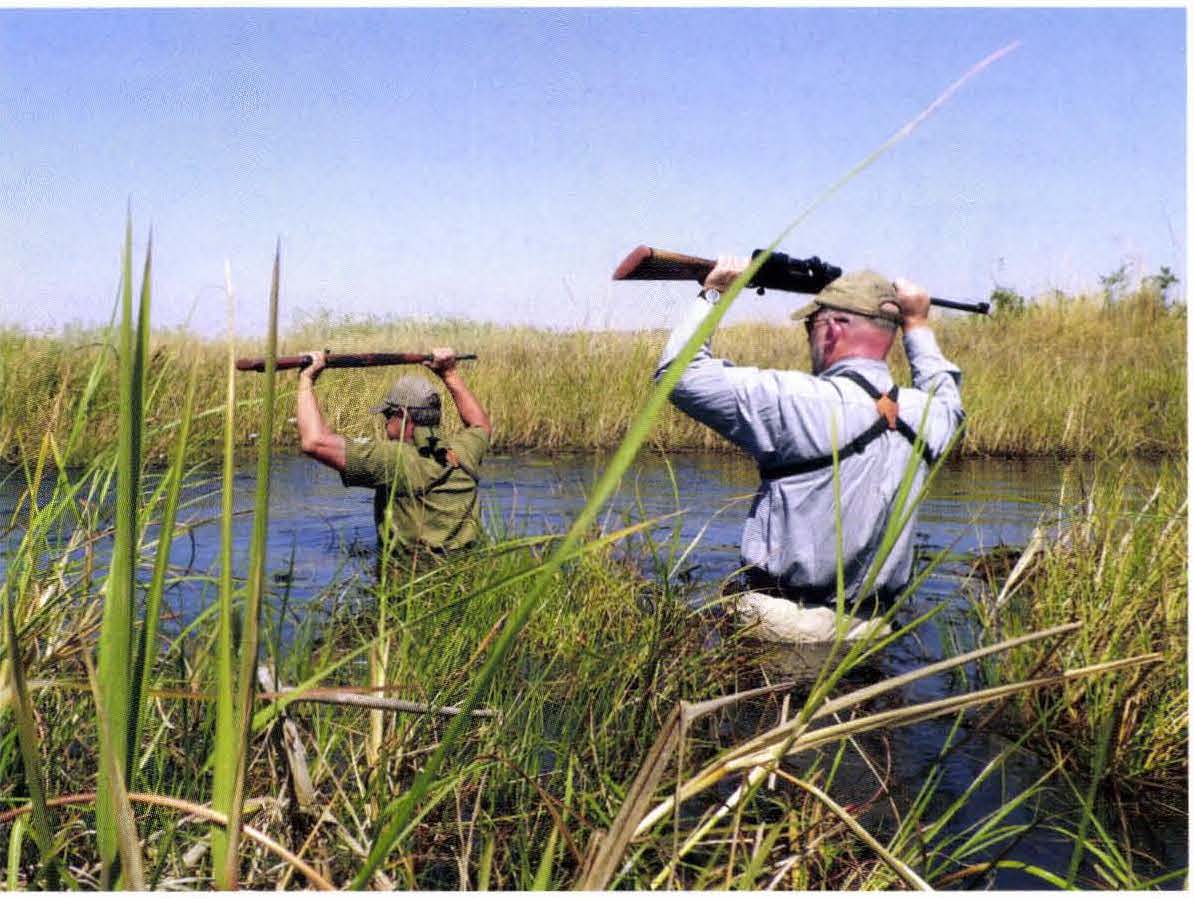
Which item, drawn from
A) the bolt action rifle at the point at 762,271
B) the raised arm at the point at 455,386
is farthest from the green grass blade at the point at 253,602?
the raised arm at the point at 455,386

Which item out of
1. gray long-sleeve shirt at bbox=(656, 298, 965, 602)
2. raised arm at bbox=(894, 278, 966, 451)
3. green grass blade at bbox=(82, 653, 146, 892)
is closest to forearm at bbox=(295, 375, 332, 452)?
gray long-sleeve shirt at bbox=(656, 298, 965, 602)

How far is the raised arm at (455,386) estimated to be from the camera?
593 cm

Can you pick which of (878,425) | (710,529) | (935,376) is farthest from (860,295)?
(710,529)

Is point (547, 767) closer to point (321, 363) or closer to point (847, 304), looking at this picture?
point (847, 304)

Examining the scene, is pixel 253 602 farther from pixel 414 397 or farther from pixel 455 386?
pixel 455 386

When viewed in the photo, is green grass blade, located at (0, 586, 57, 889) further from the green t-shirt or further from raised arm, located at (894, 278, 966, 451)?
the green t-shirt

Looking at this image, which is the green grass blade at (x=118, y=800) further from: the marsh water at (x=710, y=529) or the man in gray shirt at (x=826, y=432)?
the man in gray shirt at (x=826, y=432)

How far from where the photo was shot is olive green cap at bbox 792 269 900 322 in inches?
172

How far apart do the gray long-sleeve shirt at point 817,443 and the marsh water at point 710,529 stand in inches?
10.1

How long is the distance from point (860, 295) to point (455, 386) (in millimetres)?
2574

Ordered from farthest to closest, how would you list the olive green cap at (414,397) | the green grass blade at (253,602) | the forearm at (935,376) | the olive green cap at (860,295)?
the olive green cap at (414,397), the olive green cap at (860,295), the forearm at (935,376), the green grass blade at (253,602)

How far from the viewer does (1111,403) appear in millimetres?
11602

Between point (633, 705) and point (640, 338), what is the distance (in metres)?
8.68

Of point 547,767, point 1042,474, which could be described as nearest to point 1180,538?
point 547,767
